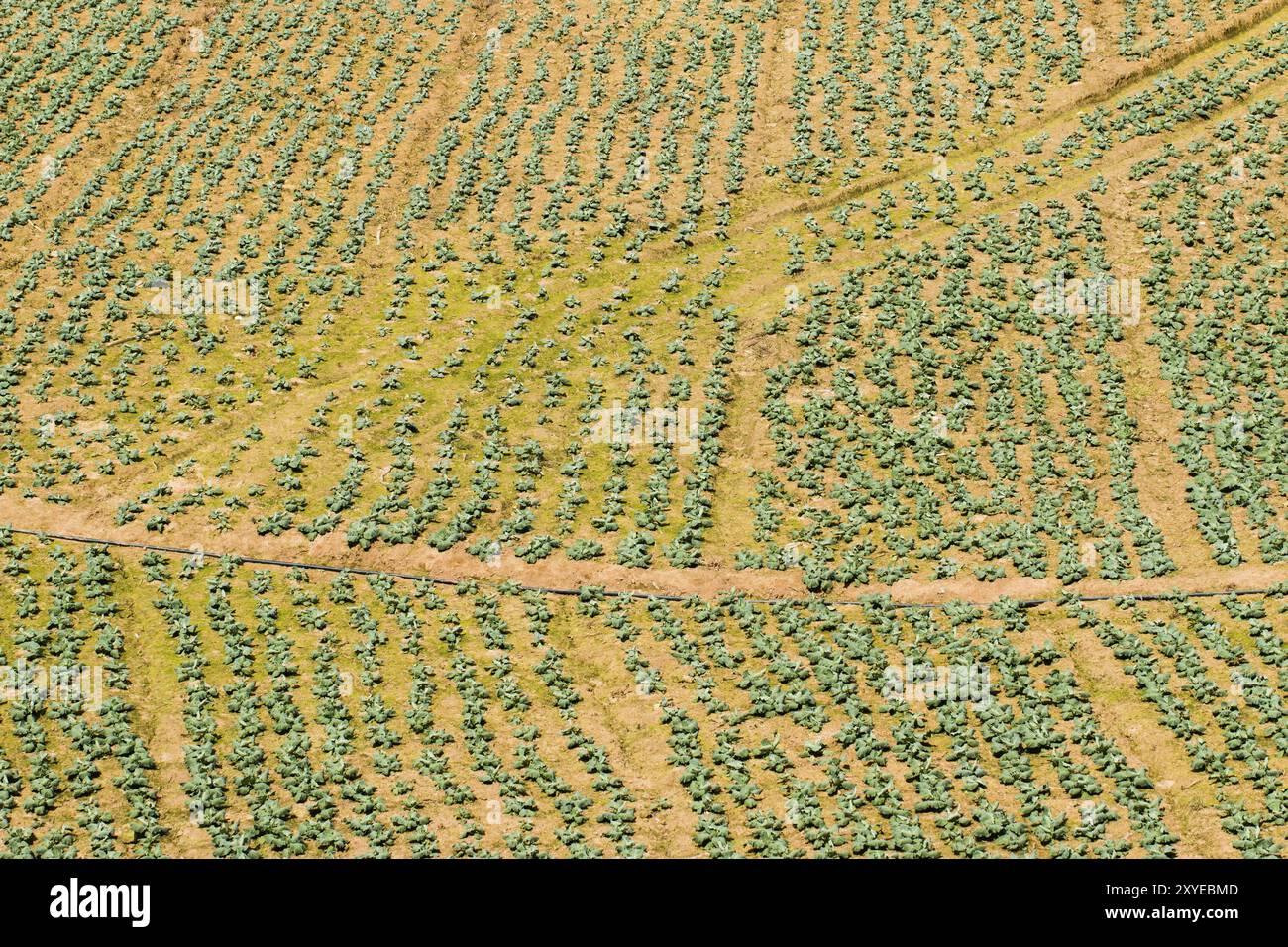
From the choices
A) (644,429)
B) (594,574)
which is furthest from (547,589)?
(644,429)

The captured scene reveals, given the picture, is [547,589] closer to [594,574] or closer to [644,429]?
[594,574]

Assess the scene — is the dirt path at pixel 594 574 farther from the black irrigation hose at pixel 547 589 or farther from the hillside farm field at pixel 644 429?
the hillside farm field at pixel 644 429

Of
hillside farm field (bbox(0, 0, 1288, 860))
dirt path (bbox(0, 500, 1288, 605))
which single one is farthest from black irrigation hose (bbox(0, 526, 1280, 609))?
hillside farm field (bbox(0, 0, 1288, 860))

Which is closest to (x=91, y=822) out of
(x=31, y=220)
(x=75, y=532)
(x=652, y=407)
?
(x=75, y=532)

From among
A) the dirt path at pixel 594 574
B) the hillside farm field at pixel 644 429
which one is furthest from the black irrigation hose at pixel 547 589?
the hillside farm field at pixel 644 429

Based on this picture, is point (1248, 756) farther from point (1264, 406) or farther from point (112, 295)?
point (112, 295)
